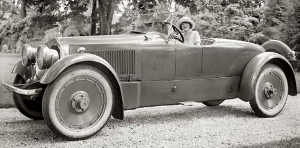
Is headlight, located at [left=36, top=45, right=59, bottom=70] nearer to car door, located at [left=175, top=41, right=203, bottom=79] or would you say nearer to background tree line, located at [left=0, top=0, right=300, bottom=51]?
car door, located at [left=175, top=41, right=203, bottom=79]

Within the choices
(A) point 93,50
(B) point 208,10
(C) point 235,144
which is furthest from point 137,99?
(B) point 208,10

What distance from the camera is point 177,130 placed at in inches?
208

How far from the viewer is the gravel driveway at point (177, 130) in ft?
14.8

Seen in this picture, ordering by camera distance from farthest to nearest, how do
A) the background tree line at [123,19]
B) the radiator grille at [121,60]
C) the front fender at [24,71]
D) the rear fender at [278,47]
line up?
the background tree line at [123,19] < the rear fender at [278,47] < the front fender at [24,71] < the radiator grille at [121,60]

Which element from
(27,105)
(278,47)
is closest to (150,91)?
(27,105)

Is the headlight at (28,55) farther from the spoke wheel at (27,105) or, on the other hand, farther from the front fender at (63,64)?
the front fender at (63,64)

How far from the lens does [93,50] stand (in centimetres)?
511

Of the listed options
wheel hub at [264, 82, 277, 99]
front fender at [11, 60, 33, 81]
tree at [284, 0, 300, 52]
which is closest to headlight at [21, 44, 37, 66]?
front fender at [11, 60, 33, 81]

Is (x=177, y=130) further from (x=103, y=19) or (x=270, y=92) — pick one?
(x=103, y=19)

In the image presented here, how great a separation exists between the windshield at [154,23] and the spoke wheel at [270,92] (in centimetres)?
197

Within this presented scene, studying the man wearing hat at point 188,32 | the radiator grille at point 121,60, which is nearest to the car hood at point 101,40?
the radiator grille at point 121,60

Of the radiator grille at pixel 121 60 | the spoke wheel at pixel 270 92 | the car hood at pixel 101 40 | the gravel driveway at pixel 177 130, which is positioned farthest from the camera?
the spoke wheel at pixel 270 92

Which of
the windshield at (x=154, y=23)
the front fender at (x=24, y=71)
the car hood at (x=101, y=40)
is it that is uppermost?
the windshield at (x=154, y=23)

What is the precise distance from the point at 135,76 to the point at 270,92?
268cm
